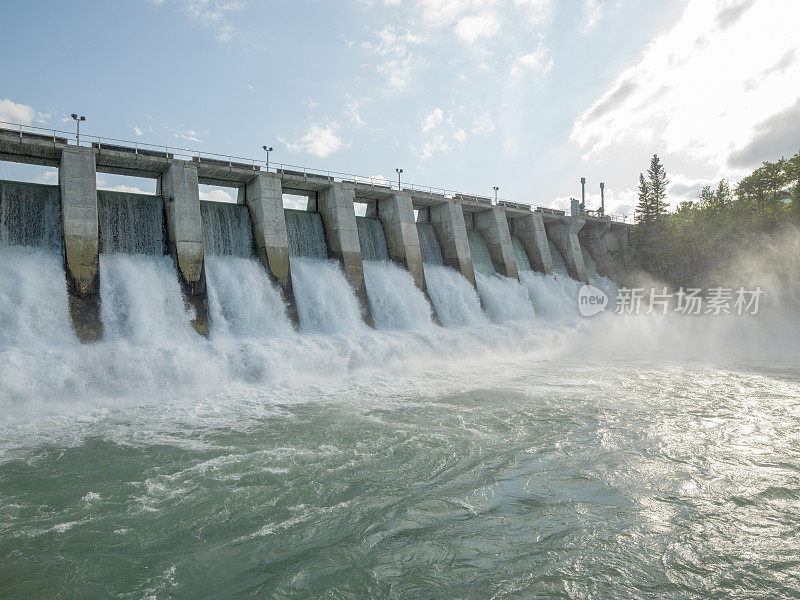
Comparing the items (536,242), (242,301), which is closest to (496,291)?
(536,242)

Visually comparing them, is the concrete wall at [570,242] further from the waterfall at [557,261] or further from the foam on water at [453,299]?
the foam on water at [453,299]

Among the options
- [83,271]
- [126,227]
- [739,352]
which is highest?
[126,227]

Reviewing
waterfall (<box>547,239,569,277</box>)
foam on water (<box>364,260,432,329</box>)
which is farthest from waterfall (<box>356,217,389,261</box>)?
waterfall (<box>547,239,569,277</box>)

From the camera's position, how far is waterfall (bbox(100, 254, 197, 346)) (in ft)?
50.0

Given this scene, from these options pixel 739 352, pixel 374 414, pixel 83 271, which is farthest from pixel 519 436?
pixel 739 352

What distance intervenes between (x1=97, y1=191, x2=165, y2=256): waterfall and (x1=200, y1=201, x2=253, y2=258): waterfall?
1.79 metres

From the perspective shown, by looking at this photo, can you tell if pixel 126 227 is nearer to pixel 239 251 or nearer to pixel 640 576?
pixel 239 251

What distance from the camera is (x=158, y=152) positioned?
19.3m

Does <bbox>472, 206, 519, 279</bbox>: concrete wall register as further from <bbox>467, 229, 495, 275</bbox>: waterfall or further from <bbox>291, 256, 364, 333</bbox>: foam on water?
<bbox>291, 256, 364, 333</bbox>: foam on water

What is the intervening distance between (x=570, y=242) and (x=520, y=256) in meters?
5.46

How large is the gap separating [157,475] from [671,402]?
11.1 metres

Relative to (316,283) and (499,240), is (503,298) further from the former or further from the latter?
(316,283)

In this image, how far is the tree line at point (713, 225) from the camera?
124 feet

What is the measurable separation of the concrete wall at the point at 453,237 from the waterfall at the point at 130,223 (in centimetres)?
1551
